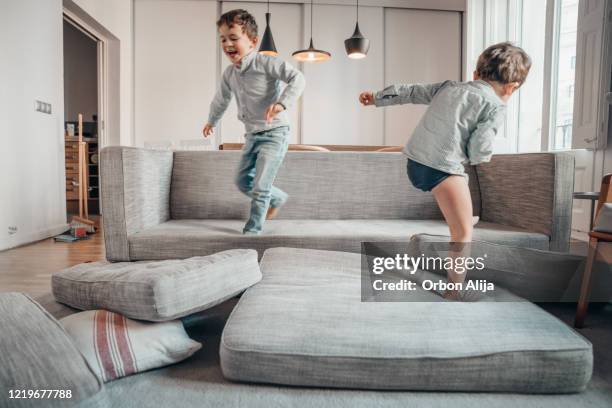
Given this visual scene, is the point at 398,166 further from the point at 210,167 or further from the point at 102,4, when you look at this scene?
the point at 102,4

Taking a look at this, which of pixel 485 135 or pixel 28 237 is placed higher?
pixel 485 135

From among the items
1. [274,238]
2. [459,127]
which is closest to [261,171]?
[274,238]

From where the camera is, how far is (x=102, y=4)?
4.80 metres

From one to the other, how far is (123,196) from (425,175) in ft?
3.84

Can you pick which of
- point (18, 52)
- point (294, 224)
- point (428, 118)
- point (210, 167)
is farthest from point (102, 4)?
point (428, 118)

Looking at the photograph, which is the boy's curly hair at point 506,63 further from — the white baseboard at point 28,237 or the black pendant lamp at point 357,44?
the black pendant lamp at point 357,44

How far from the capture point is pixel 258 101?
2080 mm

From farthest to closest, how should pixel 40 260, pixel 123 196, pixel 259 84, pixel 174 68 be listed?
1. pixel 174 68
2. pixel 40 260
3. pixel 259 84
4. pixel 123 196

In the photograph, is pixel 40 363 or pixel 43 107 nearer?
pixel 40 363

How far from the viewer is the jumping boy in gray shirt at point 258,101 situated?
195cm

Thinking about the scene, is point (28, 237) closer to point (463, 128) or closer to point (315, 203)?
point (315, 203)

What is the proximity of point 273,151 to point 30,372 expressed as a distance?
1.36m

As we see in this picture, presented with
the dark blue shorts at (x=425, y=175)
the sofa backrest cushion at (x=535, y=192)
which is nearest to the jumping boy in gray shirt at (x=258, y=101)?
the dark blue shorts at (x=425, y=175)

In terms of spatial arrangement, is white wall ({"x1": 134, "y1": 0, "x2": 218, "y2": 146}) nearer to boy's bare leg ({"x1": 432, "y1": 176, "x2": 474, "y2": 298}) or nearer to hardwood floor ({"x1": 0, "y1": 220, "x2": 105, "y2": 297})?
hardwood floor ({"x1": 0, "y1": 220, "x2": 105, "y2": 297})
